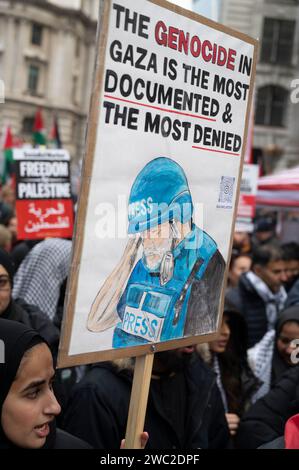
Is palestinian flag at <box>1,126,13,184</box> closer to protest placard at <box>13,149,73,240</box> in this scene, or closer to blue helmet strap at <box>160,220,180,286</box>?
protest placard at <box>13,149,73,240</box>

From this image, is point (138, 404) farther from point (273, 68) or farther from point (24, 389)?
point (273, 68)

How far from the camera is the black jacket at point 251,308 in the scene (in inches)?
220

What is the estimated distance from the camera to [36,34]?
54844 millimetres

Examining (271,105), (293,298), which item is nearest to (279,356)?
(293,298)

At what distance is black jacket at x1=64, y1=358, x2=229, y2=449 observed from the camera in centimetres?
265

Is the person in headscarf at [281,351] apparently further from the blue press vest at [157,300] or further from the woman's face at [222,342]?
the blue press vest at [157,300]

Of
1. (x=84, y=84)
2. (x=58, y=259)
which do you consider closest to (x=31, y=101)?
(x=84, y=84)

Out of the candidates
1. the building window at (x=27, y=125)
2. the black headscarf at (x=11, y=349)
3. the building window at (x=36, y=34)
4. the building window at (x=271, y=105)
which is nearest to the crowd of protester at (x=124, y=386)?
the black headscarf at (x=11, y=349)

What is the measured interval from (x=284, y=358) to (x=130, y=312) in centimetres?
192

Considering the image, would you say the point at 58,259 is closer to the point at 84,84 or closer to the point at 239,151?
the point at 239,151

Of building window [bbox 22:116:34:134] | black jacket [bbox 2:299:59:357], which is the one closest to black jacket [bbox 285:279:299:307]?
black jacket [bbox 2:299:59:357]

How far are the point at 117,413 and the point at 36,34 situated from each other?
55439mm

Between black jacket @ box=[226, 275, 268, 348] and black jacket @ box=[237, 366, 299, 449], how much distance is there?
95.0 inches
